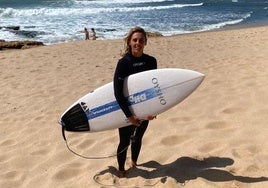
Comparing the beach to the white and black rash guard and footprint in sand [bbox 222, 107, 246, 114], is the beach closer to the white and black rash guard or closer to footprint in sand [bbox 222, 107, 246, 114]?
footprint in sand [bbox 222, 107, 246, 114]

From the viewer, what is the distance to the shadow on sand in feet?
11.1

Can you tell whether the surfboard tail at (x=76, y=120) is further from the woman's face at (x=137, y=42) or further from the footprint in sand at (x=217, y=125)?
the footprint in sand at (x=217, y=125)

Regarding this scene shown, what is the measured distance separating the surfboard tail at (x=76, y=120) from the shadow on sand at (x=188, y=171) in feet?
1.69

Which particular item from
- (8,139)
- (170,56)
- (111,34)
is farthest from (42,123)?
(111,34)

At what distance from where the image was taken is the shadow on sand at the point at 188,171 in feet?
11.1

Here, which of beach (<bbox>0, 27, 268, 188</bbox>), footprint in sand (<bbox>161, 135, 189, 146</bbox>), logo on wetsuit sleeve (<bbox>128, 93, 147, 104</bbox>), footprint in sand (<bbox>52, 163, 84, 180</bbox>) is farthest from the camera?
footprint in sand (<bbox>161, 135, 189, 146</bbox>)

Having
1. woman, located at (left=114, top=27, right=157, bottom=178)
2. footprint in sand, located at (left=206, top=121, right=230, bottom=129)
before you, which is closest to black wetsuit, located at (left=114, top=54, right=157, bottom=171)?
woman, located at (left=114, top=27, right=157, bottom=178)

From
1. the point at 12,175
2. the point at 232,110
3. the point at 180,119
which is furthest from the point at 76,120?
the point at 232,110

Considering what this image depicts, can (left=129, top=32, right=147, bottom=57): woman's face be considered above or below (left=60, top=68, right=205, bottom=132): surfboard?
above

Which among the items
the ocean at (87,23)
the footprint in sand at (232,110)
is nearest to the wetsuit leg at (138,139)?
the footprint in sand at (232,110)

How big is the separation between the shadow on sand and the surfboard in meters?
0.55

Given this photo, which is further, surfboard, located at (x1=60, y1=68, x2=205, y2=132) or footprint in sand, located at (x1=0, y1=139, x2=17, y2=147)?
footprint in sand, located at (x1=0, y1=139, x2=17, y2=147)

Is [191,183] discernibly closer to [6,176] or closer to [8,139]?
[6,176]

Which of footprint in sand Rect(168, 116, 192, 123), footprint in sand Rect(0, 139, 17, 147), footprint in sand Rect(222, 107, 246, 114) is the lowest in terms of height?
footprint in sand Rect(0, 139, 17, 147)
